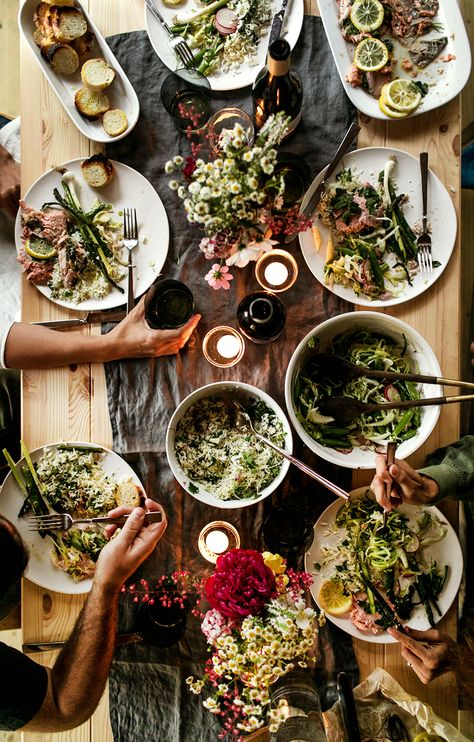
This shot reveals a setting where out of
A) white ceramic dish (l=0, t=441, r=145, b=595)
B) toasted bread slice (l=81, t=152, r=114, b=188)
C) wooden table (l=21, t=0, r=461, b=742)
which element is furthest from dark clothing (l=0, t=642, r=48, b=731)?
toasted bread slice (l=81, t=152, r=114, b=188)

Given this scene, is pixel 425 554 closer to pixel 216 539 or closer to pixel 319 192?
pixel 216 539

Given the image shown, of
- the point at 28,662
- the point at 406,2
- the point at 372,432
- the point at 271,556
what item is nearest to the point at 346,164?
the point at 406,2

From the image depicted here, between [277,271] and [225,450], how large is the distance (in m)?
0.58

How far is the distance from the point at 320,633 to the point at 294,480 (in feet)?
1.54

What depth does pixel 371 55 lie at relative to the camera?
173 centimetres

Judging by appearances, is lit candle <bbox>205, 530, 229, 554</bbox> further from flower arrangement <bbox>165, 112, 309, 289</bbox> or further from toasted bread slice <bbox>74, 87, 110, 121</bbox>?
toasted bread slice <bbox>74, 87, 110, 121</bbox>

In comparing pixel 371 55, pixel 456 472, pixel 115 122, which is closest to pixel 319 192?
pixel 371 55

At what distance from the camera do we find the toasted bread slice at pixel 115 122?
1.79m

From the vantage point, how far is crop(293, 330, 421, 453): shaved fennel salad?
168 cm

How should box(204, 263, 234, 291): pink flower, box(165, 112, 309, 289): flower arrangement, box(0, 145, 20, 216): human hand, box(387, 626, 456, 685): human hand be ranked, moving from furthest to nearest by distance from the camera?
box(0, 145, 20, 216): human hand < box(387, 626, 456, 685): human hand < box(204, 263, 234, 291): pink flower < box(165, 112, 309, 289): flower arrangement

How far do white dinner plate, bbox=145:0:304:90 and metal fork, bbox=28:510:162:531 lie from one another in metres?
1.36

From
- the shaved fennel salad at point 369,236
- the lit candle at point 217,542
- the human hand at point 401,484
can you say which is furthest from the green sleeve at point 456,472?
the lit candle at point 217,542

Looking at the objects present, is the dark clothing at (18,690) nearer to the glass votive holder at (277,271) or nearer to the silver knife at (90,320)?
the silver knife at (90,320)

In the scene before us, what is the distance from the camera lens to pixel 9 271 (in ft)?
6.97
